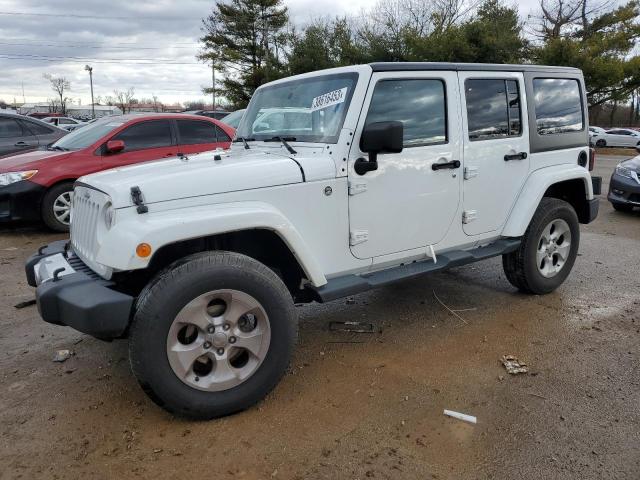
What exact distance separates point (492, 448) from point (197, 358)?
162 centimetres

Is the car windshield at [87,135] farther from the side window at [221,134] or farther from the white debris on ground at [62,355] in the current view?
the white debris on ground at [62,355]

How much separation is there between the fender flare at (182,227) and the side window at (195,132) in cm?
527

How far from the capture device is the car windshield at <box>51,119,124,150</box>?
736 centimetres

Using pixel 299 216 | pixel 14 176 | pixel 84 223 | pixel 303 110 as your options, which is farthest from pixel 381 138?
pixel 14 176

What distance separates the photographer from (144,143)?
7.42 metres

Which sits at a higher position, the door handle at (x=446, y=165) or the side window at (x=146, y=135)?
the side window at (x=146, y=135)

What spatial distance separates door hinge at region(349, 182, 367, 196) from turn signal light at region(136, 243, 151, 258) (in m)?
1.32

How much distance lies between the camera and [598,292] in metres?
4.95

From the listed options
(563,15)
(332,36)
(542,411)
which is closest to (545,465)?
(542,411)

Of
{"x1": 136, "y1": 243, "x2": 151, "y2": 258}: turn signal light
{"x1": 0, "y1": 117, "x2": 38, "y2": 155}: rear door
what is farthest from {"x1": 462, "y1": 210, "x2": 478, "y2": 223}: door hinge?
{"x1": 0, "y1": 117, "x2": 38, "y2": 155}: rear door

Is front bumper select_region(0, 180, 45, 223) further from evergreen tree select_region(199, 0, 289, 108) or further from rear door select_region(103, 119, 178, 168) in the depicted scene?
evergreen tree select_region(199, 0, 289, 108)

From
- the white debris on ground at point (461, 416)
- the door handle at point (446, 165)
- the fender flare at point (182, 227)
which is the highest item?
the door handle at point (446, 165)

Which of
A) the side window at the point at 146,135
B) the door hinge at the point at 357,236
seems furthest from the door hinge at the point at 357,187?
the side window at the point at 146,135

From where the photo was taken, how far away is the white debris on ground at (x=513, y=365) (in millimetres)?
3422
